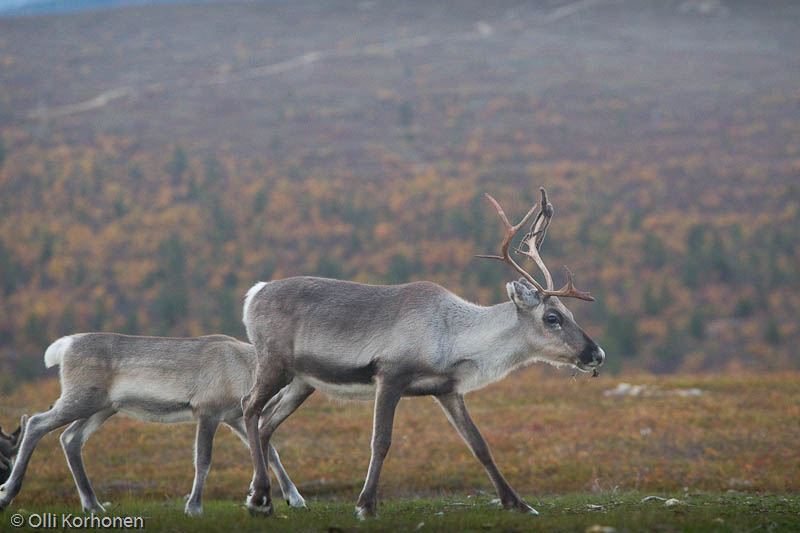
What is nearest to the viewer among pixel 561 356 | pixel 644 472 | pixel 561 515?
pixel 561 515

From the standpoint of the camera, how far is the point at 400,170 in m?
57.2

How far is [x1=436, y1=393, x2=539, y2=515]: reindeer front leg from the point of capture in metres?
8.81

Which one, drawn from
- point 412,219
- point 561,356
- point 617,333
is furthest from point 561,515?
point 412,219

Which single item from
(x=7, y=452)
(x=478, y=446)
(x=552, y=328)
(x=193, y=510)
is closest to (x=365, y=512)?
(x=478, y=446)

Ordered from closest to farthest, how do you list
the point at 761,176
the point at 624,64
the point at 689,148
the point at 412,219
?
the point at 412,219
the point at 761,176
the point at 689,148
the point at 624,64

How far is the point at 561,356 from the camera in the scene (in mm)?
9109

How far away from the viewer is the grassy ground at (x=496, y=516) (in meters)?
7.52

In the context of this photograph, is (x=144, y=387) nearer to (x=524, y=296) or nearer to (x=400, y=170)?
(x=524, y=296)

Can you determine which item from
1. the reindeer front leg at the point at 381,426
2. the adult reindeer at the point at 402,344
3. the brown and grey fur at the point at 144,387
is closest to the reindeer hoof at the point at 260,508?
the adult reindeer at the point at 402,344

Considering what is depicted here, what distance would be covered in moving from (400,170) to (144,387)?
4794cm

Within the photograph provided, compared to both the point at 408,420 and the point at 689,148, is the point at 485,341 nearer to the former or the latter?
the point at 408,420

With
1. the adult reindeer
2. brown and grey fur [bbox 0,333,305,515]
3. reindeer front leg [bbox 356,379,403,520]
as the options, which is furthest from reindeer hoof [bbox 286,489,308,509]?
reindeer front leg [bbox 356,379,403,520]

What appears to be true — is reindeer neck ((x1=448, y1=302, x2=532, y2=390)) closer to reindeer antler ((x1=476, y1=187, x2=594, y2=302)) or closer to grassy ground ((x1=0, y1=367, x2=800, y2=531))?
reindeer antler ((x1=476, y1=187, x2=594, y2=302))

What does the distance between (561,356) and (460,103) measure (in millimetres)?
64552
